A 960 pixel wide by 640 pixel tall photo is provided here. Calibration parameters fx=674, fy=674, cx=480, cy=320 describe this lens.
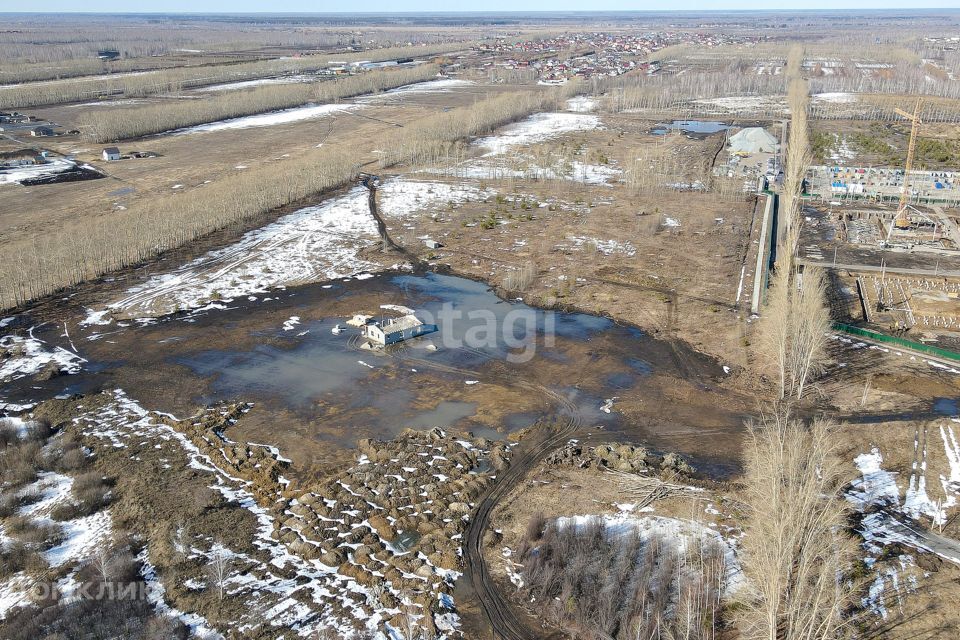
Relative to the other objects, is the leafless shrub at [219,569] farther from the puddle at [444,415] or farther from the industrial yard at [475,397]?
the puddle at [444,415]

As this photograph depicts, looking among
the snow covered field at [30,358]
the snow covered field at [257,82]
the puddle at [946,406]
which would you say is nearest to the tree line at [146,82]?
the snow covered field at [257,82]

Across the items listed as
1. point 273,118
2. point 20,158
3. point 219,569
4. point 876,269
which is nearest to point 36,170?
point 20,158

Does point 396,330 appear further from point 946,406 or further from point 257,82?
point 257,82

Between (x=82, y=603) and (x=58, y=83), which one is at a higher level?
(x=58, y=83)

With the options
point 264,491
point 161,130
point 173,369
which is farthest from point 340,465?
point 161,130

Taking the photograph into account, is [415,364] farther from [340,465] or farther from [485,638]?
[485,638]

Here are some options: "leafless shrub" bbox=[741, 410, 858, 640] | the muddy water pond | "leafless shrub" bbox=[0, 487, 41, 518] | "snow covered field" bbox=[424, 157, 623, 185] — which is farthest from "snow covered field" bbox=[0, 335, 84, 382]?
"snow covered field" bbox=[424, 157, 623, 185]
